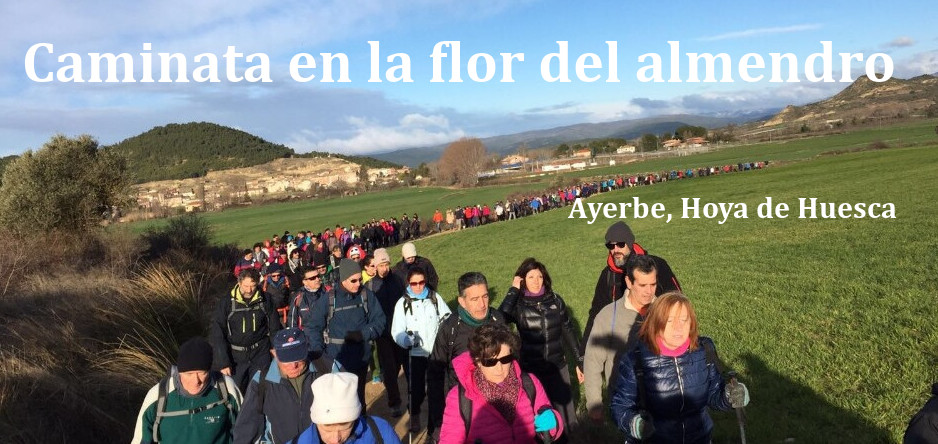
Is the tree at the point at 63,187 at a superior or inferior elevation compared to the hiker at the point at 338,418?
superior

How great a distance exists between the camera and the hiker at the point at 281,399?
12.1 feet

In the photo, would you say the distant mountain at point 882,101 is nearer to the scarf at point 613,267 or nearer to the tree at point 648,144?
the tree at point 648,144

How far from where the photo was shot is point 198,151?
165125 millimetres

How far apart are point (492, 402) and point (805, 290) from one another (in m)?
8.59

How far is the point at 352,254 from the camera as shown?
9.49 metres

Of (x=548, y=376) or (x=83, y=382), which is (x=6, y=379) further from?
(x=548, y=376)

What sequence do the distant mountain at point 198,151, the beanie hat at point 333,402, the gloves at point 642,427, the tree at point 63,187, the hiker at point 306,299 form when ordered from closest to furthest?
the beanie hat at point 333,402, the gloves at point 642,427, the hiker at point 306,299, the tree at point 63,187, the distant mountain at point 198,151

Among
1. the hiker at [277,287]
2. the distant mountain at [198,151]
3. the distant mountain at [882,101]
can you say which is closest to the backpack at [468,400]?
the hiker at [277,287]

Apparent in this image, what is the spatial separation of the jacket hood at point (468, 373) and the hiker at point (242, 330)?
3.24 m

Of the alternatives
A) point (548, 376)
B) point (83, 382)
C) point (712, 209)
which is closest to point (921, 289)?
point (548, 376)

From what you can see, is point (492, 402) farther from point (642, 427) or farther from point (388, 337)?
point (388, 337)

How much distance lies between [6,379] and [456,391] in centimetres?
494

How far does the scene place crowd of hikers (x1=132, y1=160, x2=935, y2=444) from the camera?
3.08 m

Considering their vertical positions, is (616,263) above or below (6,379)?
above
